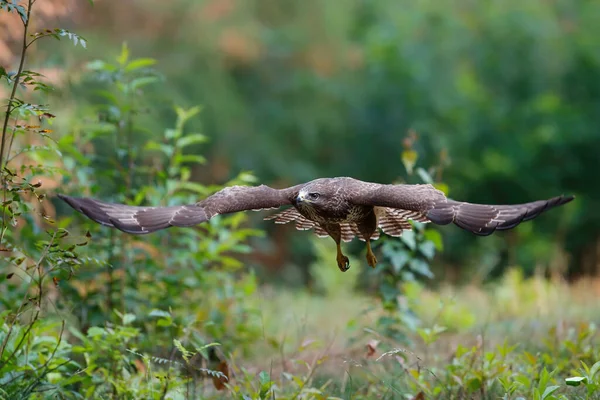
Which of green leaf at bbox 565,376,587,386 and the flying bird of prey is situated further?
the flying bird of prey

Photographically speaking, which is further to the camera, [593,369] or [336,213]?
[336,213]

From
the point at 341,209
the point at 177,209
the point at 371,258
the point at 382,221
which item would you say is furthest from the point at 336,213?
the point at 177,209

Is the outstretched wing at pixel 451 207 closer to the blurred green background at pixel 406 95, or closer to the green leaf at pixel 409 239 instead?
the green leaf at pixel 409 239

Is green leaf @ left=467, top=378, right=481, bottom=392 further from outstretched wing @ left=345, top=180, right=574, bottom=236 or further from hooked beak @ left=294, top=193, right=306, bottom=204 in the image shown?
hooked beak @ left=294, top=193, right=306, bottom=204

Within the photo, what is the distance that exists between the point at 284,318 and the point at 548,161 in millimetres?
8740

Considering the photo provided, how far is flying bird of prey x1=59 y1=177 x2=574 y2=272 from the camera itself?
439cm

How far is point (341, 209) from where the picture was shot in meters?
5.29

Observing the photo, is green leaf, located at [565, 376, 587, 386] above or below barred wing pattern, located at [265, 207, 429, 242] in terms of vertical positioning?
below

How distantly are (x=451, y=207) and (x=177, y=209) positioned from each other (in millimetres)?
1721

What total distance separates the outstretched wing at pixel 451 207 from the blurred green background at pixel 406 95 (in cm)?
917

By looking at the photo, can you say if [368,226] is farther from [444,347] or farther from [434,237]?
[444,347]

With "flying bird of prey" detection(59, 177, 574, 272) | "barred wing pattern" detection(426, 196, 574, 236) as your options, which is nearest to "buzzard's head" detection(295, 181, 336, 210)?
"flying bird of prey" detection(59, 177, 574, 272)

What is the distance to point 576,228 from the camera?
49.4ft

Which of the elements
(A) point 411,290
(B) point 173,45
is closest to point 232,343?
(A) point 411,290
